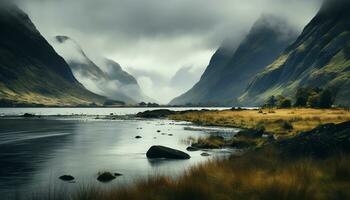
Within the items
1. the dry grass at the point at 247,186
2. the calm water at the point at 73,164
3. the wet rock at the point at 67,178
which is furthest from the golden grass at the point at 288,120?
the dry grass at the point at 247,186

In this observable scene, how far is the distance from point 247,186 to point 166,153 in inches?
995

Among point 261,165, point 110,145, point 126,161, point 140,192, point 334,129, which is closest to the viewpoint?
point 140,192

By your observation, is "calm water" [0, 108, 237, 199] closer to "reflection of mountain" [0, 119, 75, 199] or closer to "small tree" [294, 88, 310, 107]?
"reflection of mountain" [0, 119, 75, 199]

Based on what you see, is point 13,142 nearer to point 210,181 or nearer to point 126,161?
point 126,161

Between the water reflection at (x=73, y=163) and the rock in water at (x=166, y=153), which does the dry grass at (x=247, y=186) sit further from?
the rock in water at (x=166, y=153)

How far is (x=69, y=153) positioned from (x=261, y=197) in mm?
37769

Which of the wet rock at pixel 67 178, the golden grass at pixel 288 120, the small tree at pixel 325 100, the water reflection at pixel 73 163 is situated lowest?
the wet rock at pixel 67 178

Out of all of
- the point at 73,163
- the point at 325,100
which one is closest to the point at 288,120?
the point at 73,163

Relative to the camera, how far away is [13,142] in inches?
2482

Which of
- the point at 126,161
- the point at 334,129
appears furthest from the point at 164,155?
the point at 334,129

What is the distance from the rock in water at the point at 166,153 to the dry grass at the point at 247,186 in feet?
67.1

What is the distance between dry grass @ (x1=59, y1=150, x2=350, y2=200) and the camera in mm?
16812

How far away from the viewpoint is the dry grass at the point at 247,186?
1681 cm

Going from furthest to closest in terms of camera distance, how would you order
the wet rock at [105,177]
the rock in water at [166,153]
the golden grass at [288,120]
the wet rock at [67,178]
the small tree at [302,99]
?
the small tree at [302,99] → the golden grass at [288,120] → the rock in water at [166,153] → the wet rock at [67,178] → the wet rock at [105,177]
